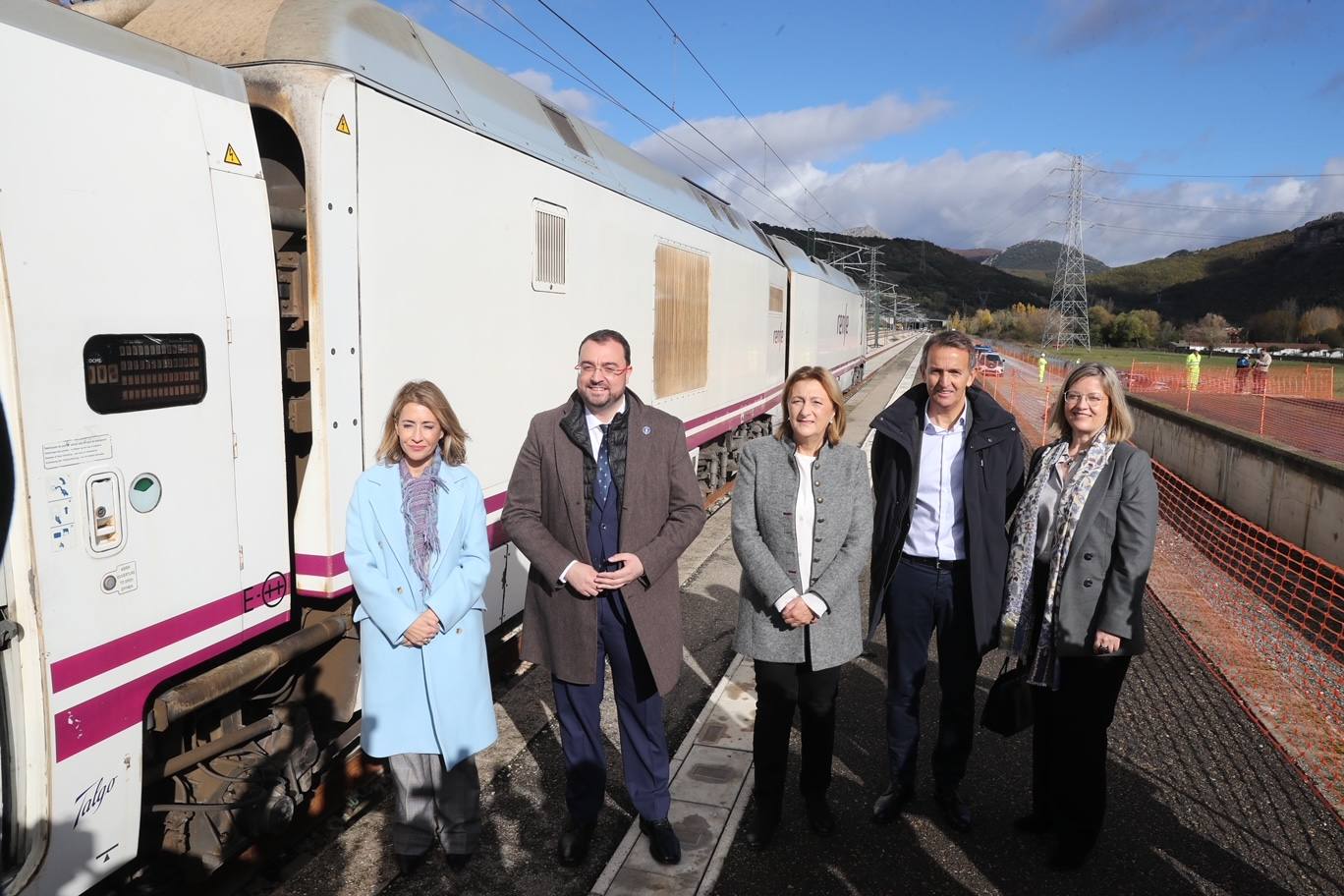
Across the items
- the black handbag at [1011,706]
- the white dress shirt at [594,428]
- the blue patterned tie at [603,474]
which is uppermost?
the white dress shirt at [594,428]

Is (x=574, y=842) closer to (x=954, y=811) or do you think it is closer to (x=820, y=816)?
(x=820, y=816)

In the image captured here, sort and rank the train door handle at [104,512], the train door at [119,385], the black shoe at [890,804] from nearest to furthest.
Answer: the train door at [119,385]
the train door handle at [104,512]
the black shoe at [890,804]

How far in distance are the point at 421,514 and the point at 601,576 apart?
27.3 inches

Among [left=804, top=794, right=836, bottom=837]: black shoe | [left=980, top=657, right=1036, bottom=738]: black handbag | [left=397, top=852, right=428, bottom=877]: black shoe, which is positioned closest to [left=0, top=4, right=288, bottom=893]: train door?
[left=397, top=852, right=428, bottom=877]: black shoe

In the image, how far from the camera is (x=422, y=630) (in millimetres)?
3111

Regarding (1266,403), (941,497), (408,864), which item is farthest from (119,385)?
(1266,403)

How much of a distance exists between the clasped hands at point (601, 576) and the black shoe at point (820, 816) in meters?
1.29

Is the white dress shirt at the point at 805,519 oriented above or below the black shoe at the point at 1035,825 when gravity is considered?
above

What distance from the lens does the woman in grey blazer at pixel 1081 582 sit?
321 centimetres

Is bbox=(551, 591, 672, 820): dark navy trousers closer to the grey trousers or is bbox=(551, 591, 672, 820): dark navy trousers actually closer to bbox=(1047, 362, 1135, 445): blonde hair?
the grey trousers

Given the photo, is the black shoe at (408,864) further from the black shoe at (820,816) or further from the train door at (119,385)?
the black shoe at (820,816)

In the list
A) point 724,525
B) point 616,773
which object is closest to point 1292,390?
point 724,525

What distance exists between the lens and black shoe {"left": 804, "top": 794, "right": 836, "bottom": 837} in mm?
3596

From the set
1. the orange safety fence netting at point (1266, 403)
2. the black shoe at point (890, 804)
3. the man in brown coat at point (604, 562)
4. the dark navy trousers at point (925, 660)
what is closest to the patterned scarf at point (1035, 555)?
the dark navy trousers at point (925, 660)
